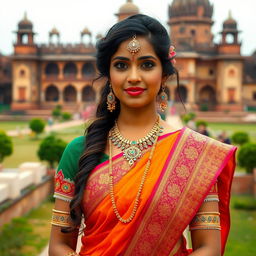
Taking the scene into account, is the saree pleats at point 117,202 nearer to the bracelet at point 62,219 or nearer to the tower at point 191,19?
the bracelet at point 62,219

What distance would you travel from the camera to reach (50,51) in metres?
41.7

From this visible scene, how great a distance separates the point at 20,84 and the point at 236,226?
3385cm

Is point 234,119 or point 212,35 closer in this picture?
point 234,119

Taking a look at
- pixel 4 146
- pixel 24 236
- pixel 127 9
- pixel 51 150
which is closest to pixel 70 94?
pixel 127 9

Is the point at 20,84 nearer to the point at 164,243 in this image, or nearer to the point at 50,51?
the point at 50,51

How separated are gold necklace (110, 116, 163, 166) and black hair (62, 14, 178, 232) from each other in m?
0.05

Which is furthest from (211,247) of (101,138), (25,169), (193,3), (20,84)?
(193,3)

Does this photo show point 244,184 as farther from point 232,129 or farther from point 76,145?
point 232,129

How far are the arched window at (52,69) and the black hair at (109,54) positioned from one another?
40384mm

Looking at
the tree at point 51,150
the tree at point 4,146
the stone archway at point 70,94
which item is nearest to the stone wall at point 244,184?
the tree at point 51,150

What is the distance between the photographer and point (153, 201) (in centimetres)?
200

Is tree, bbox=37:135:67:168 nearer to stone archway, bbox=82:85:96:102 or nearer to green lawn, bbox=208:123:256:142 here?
green lawn, bbox=208:123:256:142

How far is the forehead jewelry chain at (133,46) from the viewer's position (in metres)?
2.04

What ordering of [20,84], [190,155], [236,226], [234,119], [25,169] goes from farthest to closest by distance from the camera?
[20,84] → [234,119] → [25,169] → [236,226] → [190,155]
